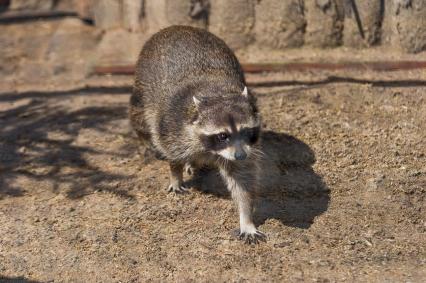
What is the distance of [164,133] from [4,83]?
382 centimetres

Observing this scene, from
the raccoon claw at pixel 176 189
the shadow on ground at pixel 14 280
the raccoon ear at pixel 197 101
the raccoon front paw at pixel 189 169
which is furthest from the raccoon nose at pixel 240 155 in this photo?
the shadow on ground at pixel 14 280

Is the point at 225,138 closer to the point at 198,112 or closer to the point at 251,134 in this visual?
the point at 251,134

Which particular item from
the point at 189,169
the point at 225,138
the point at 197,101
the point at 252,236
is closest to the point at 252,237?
the point at 252,236

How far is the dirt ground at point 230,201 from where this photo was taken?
518cm

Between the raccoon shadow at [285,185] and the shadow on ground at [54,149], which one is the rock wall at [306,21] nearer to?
the shadow on ground at [54,149]

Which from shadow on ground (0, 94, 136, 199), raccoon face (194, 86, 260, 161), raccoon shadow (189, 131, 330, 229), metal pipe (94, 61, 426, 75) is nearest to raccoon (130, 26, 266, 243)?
raccoon face (194, 86, 260, 161)

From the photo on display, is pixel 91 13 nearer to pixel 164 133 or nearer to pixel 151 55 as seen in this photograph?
pixel 151 55

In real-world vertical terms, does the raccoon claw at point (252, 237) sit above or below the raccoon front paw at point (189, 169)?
above

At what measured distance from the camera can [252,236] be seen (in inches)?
217

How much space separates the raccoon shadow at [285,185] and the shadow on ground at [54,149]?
2.94ft

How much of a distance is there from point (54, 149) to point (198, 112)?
6.95 ft

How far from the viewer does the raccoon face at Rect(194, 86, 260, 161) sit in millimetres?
5371

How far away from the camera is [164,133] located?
6195mm

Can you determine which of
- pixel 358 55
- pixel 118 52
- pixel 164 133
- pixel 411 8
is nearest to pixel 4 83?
pixel 118 52
